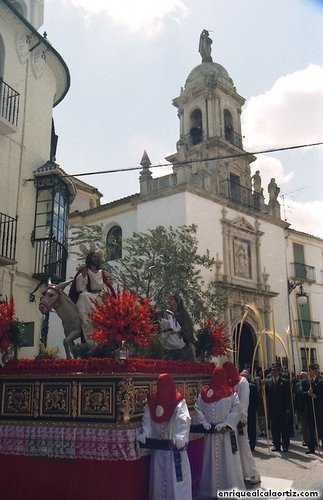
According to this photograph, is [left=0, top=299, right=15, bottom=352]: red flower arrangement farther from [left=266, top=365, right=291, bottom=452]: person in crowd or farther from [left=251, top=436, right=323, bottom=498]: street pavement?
[left=266, top=365, right=291, bottom=452]: person in crowd

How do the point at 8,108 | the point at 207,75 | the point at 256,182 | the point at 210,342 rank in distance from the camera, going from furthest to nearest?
the point at 256,182 → the point at 207,75 → the point at 8,108 → the point at 210,342

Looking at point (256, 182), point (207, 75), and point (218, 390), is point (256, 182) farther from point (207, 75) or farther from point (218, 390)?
point (218, 390)

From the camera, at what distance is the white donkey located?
6.93 meters

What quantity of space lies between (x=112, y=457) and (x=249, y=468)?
9.53ft

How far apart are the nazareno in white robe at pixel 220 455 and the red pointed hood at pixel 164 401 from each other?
3.51 ft

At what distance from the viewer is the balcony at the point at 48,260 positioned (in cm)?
1291

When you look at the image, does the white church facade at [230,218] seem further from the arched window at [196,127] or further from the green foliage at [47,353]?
the green foliage at [47,353]

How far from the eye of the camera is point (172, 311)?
829cm

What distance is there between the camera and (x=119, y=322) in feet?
19.4

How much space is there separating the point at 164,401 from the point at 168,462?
2.17ft

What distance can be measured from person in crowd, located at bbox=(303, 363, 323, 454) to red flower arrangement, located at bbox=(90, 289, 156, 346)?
606 cm

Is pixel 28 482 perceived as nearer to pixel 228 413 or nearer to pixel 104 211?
pixel 228 413

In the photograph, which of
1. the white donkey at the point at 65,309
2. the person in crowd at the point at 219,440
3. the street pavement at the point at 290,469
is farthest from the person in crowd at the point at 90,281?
the street pavement at the point at 290,469

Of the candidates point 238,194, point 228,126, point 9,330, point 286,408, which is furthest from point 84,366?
point 228,126
